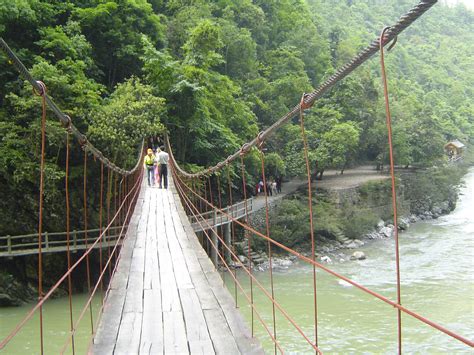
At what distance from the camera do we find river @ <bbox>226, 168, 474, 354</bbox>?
935 centimetres

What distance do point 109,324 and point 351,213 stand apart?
1697cm

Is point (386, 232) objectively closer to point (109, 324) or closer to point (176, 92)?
point (176, 92)

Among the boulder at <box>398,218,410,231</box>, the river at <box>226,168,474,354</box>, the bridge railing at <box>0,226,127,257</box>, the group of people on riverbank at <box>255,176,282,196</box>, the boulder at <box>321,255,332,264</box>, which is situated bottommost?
the river at <box>226,168,474,354</box>

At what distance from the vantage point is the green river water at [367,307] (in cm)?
907

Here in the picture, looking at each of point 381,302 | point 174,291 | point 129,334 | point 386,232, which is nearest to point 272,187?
point 386,232

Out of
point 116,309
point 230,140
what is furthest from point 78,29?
point 116,309

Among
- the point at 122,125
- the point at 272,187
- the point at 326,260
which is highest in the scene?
the point at 122,125

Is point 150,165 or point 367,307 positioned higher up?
point 150,165

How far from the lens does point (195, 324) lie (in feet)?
8.50

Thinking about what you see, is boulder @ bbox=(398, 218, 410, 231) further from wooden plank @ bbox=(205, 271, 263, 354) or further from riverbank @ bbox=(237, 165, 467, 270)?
wooden plank @ bbox=(205, 271, 263, 354)

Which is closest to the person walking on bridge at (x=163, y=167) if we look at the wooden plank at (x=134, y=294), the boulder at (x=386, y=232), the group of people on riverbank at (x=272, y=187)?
the wooden plank at (x=134, y=294)

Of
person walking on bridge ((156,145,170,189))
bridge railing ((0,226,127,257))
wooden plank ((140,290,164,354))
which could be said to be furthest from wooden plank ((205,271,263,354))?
bridge railing ((0,226,127,257))

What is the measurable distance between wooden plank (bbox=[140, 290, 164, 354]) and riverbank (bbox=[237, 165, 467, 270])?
11.8 metres

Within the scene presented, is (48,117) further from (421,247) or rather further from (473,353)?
(421,247)
